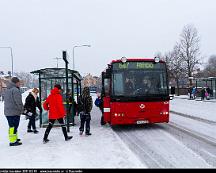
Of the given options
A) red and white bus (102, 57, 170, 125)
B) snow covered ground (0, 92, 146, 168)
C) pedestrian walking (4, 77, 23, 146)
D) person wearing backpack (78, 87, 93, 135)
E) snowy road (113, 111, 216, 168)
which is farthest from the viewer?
red and white bus (102, 57, 170, 125)

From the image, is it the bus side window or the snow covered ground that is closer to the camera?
the snow covered ground

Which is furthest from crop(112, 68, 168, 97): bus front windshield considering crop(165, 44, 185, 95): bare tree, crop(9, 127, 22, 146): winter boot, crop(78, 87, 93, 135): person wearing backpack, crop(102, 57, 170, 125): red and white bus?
crop(165, 44, 185, 95): bare tree

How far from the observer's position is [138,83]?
11.1m

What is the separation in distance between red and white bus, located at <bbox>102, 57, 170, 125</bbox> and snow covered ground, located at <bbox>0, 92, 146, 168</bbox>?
1377mm

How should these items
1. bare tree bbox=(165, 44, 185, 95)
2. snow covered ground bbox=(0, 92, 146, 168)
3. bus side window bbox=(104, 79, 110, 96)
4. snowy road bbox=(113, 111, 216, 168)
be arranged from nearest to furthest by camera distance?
snow covered ground bbox=(0, 92, 146, 168) → snowy road bbox=(113, 111, 216, 168) → bus side window bbox=(104, 79, 110, 96) → bare tree bbox=(165, 44, 185, 95)

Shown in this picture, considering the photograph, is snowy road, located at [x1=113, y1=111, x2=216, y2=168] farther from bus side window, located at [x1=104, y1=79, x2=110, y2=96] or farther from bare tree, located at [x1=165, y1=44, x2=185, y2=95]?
bare tree, located at [x1=165, y1=44, x2=185, y2=95]

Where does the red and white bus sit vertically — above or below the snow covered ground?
above

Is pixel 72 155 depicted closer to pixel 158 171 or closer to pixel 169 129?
pixel 158 171

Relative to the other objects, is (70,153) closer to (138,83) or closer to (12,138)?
(12,138)

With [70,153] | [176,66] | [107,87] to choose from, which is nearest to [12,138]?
[70,153]

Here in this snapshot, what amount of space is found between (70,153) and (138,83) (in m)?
4.69

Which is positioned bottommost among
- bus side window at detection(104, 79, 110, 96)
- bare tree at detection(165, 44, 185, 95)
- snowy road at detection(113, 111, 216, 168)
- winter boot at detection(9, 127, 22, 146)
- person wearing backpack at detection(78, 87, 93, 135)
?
snowy road at detection(113, 111, 216, 168)

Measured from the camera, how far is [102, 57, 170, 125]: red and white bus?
11.0m

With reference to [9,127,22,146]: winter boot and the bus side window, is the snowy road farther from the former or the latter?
[9,127,22,146]: winter boot
